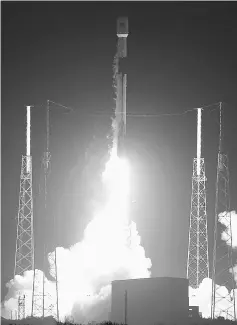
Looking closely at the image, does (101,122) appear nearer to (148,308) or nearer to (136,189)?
(136,189)

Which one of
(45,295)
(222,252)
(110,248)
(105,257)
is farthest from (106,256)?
(222,252)

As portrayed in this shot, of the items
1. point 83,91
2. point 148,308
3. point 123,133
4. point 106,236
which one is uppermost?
point 83,91

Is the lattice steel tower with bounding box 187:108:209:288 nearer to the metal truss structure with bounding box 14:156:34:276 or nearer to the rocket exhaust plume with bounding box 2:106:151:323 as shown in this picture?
the rocket exhaust plume with bounding box 2:106:151:323

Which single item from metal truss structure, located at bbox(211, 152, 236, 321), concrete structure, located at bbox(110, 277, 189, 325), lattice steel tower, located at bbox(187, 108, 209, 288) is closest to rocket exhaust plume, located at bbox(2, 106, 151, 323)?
lattice steel tower, located at bbox(187, 108, 209, 288)

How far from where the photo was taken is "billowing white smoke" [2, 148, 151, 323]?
4892 inches

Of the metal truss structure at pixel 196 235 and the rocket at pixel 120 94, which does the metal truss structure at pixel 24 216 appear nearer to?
the rocket at pixel 120 94

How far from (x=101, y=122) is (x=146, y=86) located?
27.7ft

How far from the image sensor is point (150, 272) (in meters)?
134

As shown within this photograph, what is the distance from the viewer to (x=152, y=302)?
109 metres

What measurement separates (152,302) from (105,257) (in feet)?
56.2

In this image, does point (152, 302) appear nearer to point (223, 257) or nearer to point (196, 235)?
point (223, 257)

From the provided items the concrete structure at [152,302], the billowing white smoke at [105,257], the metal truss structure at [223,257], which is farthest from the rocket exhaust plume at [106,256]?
the concrete structure at [152,302]

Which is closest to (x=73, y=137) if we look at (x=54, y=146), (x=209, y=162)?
(x=54, y=146)

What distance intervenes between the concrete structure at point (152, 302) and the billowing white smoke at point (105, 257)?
37.5 feet
